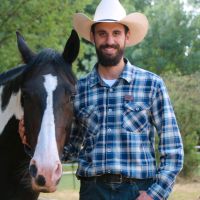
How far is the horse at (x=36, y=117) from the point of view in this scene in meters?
3.02

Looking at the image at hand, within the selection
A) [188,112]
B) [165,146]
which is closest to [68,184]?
[188,112]

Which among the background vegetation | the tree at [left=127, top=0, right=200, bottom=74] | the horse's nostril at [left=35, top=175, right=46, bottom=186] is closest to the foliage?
the background vegetation

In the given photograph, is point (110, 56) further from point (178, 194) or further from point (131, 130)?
point (178, 194)

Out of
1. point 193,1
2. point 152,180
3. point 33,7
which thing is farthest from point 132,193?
point 193,1

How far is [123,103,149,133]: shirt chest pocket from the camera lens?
11.1 feet

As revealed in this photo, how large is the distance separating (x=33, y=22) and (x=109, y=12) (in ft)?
25.2

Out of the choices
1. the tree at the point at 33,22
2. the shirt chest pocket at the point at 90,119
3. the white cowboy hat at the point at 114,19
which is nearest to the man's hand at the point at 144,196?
the shirt chest pocket at the point at 90,119

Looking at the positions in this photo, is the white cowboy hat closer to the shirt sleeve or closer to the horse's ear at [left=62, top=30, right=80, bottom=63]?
the horse's ear at [left=62, top=30, right=80, bottom=63]

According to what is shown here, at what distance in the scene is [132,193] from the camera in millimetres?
3346

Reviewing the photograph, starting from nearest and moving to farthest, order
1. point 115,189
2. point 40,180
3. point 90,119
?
1. point 40,180
2. point 115,189
3. point 90,119

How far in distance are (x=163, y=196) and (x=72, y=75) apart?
3.56 feet

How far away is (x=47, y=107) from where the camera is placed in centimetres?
323

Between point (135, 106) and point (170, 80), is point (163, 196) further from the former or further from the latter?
point (170, 80)

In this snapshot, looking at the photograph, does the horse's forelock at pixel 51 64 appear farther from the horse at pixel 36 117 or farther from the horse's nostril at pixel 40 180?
the horse's nostril at pixel 40 180
